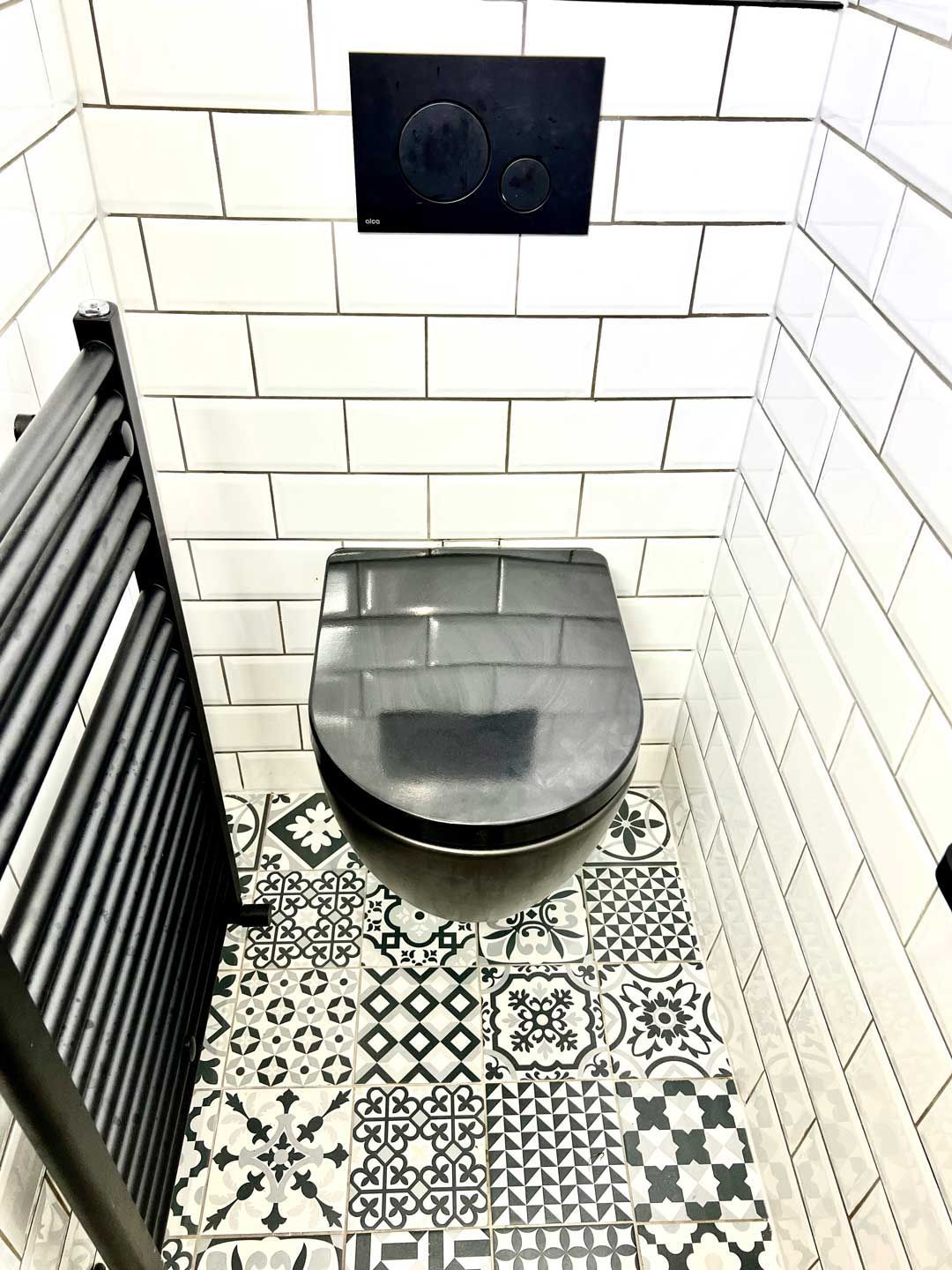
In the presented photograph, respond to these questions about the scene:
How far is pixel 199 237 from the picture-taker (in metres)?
1.11

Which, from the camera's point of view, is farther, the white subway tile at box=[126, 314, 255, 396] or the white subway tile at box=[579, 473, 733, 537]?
the white subway tile at box=[579, 473, 733, 537]

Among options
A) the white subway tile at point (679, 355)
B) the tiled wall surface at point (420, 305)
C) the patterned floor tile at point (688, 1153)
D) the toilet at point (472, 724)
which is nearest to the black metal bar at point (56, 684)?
the toilet at point (472, 724)

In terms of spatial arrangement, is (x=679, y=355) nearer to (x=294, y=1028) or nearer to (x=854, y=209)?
(x=854, y=209)

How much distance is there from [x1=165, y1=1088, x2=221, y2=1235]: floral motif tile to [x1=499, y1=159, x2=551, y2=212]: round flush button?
1.15m

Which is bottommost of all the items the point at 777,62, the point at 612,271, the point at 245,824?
the point at 245,824

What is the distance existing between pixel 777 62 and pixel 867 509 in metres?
0.50

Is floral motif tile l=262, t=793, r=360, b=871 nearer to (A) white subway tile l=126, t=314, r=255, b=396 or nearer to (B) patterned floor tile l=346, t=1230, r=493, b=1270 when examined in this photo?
(B) patterned floor tile l=346, t=1230, r=493, b=1270

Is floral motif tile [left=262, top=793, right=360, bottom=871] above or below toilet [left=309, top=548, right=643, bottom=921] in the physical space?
below

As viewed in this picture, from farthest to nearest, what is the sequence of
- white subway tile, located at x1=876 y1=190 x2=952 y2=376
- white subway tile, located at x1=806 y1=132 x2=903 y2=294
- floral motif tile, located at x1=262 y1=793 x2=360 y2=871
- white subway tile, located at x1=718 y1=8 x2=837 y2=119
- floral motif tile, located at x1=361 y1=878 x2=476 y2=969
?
floral motif tile, located at x1=262 y1=793 x2=360 y2=871
floral motif tile, located at x1=361 y1=878 x2=476 y2=969
white subway tile, located at x1=718 y1=8 x2=837 y2=119
white subway tile, located at x1=806 y1=132 x2=903 y2=294
white subway tile, located at x1=876 y1=190 x2=952 y2=376

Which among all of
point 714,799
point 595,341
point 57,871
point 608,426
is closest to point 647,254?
point 595,341

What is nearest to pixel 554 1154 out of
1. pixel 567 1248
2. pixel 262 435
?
pixel 567 1248

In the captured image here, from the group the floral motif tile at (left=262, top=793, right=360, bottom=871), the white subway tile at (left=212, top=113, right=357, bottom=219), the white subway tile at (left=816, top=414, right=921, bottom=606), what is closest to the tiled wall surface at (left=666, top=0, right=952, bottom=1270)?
the white subway tile at (left=816, top=414, right=921, bottom=606)

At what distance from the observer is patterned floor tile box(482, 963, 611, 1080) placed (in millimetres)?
1287

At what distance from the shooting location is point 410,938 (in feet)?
4.67
